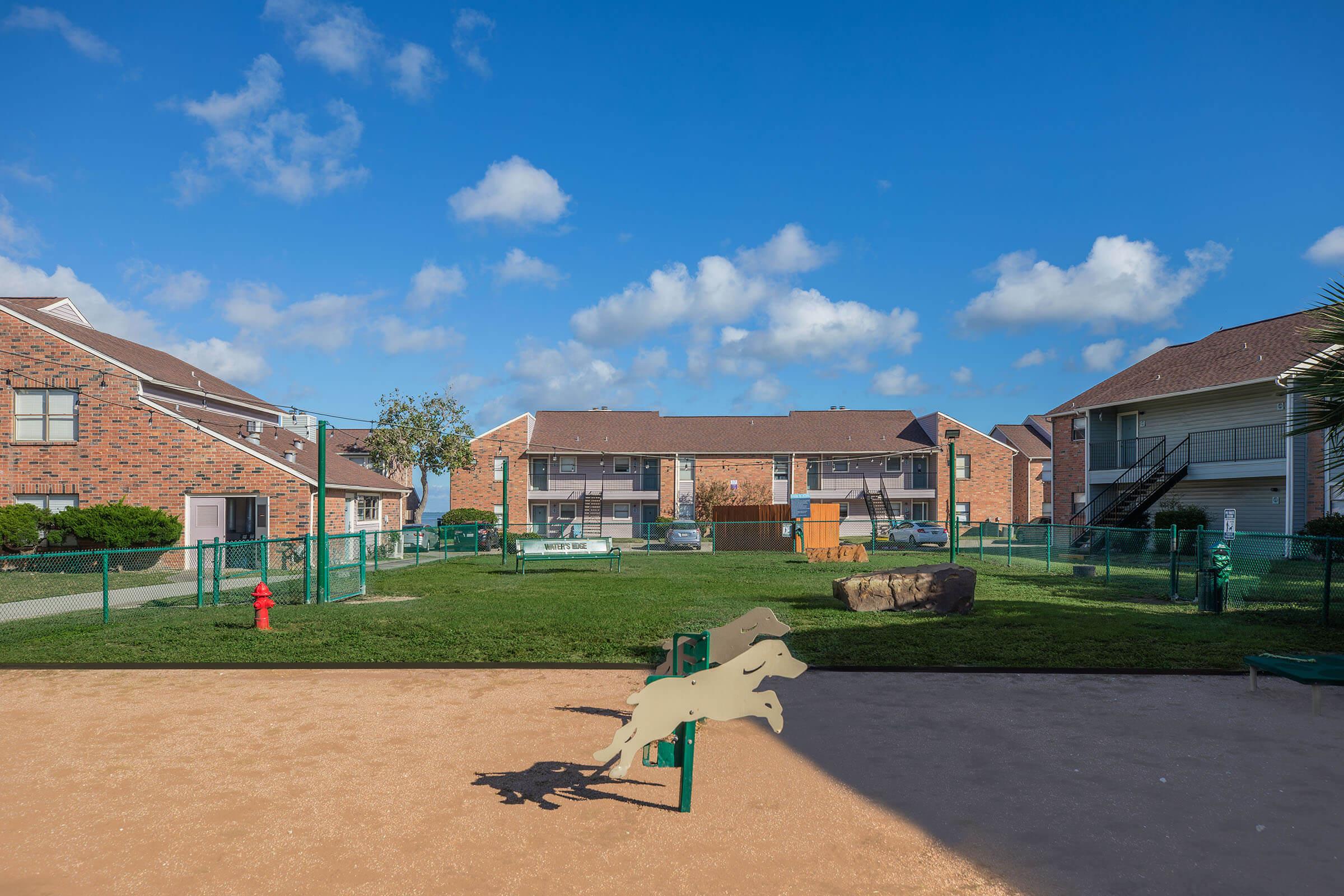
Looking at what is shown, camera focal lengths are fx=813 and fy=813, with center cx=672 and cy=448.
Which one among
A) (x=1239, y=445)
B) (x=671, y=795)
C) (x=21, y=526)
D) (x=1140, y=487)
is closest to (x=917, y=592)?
(x=671, y=795)

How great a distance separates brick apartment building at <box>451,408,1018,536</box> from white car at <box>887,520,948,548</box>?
8205 millimetres

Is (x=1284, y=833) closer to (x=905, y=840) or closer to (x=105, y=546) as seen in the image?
(x=905, y=840)

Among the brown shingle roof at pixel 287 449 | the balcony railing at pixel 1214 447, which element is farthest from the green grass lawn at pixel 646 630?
the balcony railing at pixel 1214 447

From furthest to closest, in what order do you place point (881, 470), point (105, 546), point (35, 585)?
point (881, 470)
point (105, 546)
point (35, 585)

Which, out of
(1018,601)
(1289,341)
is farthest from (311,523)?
(1289,341)

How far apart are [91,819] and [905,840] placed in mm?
5210

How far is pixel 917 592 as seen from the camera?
567 inches

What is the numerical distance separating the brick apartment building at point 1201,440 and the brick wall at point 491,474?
31.0 meters

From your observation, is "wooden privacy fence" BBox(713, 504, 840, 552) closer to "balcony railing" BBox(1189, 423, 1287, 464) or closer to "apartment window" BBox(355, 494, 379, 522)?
"balcony railing" BBox(1189, 423, 1287, 464)

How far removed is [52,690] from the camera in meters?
8.94

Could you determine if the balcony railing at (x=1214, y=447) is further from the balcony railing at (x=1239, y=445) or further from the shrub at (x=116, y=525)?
the shrub at (x=116, y=525)

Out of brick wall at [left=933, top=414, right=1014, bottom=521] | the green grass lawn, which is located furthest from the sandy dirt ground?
brick wall at [left=933, top=414, right=1014, bottom=521]

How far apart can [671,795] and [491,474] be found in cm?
4749

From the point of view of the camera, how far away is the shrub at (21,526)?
23.0m
